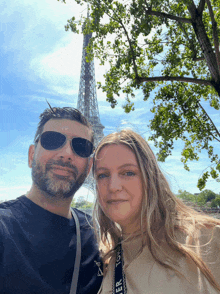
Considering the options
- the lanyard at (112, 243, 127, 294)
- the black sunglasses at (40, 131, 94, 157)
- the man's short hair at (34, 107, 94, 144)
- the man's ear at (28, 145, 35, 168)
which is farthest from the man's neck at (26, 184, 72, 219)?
the lanyard at (112, 243, 127, 294)

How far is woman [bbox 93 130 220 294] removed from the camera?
1.88m

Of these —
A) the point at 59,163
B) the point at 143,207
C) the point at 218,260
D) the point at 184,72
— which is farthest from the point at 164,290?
the point at 184,72

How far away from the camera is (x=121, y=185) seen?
2.21 meters

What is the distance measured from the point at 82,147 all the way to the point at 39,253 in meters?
1.26

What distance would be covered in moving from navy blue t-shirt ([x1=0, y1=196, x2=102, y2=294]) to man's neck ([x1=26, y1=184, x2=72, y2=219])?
7cm

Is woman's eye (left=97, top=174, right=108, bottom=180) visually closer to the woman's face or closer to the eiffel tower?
the woman's face

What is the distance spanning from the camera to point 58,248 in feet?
7.73

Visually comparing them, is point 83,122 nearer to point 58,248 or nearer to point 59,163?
point 59,163

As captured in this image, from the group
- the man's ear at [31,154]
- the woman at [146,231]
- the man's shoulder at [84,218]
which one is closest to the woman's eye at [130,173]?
the woman at [146,231]

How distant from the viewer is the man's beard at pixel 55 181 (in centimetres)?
279

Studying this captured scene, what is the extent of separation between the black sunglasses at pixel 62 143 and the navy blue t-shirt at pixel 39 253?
64 cm

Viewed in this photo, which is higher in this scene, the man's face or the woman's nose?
the man's face

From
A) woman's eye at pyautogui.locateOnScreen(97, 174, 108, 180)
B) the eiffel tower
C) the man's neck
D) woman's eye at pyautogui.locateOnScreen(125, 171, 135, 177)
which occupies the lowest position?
the man's neck

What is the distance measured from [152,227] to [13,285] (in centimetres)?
121
